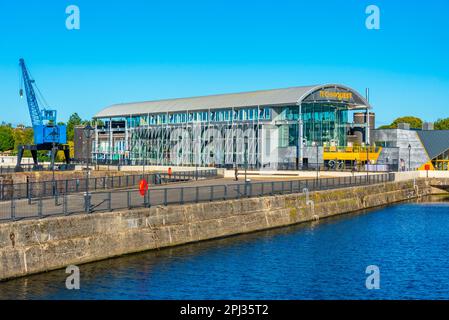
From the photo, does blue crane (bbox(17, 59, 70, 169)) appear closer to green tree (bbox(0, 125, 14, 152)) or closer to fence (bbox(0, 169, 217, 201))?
fence (bbox(0, 169, 217, 201))

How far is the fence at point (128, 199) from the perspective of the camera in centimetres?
3591

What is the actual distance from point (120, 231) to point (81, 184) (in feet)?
75.0

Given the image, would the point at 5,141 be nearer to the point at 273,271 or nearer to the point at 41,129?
the point at 41,129

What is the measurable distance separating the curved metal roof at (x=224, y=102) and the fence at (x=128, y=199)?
32373 mm

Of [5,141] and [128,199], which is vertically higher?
[5,141]

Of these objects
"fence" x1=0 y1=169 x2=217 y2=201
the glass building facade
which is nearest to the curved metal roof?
the glass building facade

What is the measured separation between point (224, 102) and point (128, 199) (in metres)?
70.3

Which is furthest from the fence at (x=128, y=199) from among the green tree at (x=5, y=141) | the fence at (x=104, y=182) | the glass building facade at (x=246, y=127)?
the green tree at (x=5, y=141)

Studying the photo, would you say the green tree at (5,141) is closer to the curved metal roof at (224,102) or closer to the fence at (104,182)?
the curved metal roof at (224,102)

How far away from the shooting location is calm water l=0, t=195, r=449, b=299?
28641 millimetres

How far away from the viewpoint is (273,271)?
33.3 m

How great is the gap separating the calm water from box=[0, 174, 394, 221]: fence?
376cm

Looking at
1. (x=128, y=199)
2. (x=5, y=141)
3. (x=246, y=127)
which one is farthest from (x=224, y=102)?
(x=5, y=141)

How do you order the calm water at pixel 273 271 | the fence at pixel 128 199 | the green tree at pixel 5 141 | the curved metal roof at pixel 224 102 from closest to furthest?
the calm water at pixel 273 271 < the fence at pixel 128 199 < the curved metal roof at pixel 224 102 < the green tree at pixel 5 141
